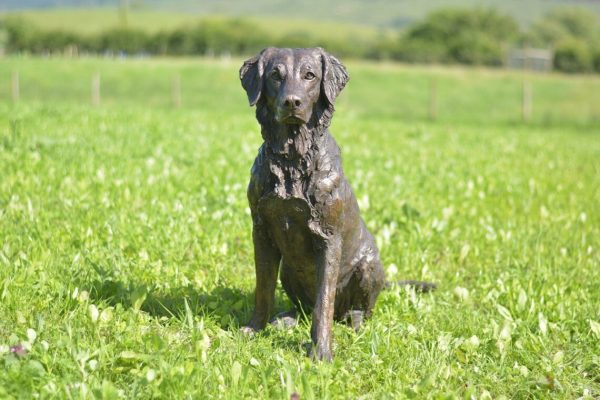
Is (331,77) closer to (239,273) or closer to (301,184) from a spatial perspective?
(301,184)

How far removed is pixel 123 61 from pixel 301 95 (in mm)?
48745

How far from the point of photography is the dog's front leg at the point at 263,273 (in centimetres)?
475

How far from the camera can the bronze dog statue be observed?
416 cm

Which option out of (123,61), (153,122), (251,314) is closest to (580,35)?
(123,61)

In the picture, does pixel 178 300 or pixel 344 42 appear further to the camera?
pixel 344 42

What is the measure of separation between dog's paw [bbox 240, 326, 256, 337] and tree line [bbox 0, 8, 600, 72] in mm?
61176

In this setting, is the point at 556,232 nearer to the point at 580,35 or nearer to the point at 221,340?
the point at 221,340

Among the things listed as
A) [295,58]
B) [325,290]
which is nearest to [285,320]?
[325,290]

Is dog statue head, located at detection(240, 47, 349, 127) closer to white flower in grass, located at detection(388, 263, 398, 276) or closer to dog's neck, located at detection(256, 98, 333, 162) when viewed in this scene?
Answer: dog's neck, located at detection(256, 98, 333, 162)

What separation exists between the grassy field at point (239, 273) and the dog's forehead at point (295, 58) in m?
1.67

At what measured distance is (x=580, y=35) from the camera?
14388 cm

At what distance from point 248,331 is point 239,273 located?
159 cm

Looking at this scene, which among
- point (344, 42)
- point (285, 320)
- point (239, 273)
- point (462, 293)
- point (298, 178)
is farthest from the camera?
point (344, 42)

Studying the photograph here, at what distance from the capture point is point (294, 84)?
4.08 metres
